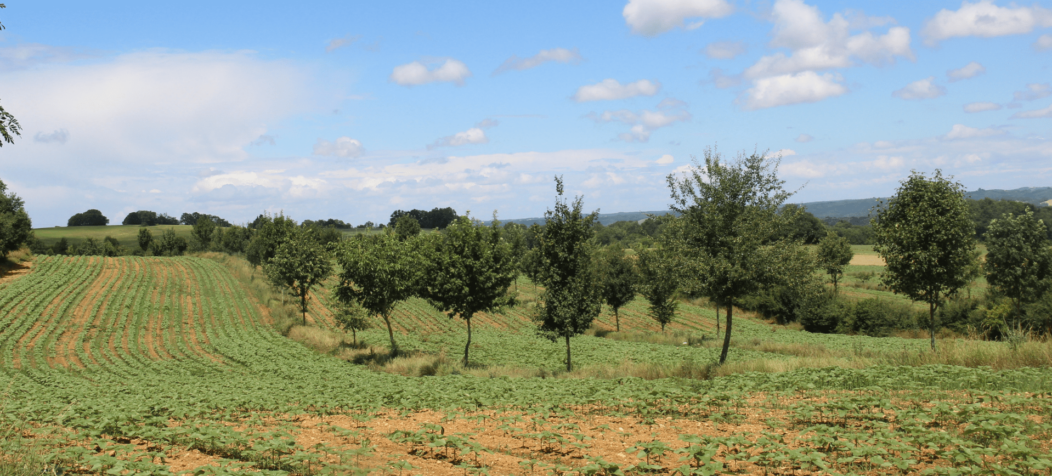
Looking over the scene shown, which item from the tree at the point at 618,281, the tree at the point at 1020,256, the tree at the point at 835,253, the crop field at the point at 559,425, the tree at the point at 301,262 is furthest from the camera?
the tree at the point at 835,253

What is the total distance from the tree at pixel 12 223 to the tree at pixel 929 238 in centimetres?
7309

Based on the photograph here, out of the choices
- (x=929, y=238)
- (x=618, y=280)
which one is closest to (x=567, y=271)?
(x=929, y=238)

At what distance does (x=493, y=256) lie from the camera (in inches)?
989

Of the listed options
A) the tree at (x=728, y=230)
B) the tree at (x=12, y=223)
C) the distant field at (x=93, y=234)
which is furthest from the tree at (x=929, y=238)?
the distant field at (x=93, y=234)

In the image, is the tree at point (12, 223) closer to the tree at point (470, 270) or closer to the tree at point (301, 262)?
the tree at point (301, 262)

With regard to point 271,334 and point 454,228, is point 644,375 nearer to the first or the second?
point 454,228

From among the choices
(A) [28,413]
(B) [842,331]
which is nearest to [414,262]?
(A) [28,413]

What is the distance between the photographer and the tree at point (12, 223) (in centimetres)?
5125

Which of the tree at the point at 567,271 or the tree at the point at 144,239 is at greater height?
the tree at the point at 144,239

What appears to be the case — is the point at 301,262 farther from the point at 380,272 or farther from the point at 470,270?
the point at 470,270

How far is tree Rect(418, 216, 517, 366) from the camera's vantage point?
24531 millimetres

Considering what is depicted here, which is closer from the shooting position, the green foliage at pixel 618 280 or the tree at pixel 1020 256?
the tree at pixel 1020 256

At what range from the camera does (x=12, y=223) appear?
174 feet

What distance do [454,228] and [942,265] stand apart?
21641 millimetres
